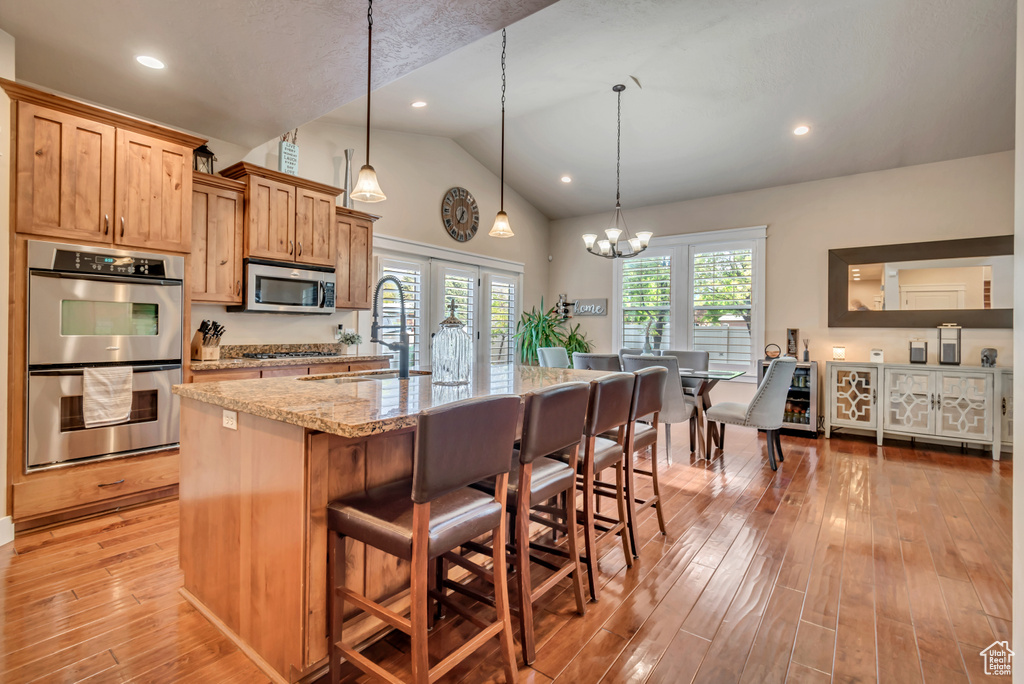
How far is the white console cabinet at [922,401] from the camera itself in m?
4.35

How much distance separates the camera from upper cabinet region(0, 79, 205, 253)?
8.34ft

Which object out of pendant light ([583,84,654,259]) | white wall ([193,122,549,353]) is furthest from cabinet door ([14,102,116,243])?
pendant light ([583,84,654,259])

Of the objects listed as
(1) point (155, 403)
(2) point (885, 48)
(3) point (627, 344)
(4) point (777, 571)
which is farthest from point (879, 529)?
(1) point (155, 403)

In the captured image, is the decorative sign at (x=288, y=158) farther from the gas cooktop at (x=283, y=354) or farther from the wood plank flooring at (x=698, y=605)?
the wood plank flooring at (x=698, y=605)

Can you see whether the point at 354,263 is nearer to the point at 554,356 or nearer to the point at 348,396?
the point at 554,356

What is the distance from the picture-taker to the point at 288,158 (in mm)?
4004

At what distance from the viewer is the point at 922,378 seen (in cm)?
466

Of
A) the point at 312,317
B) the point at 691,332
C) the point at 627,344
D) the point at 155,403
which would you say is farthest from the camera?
the point at 627,344

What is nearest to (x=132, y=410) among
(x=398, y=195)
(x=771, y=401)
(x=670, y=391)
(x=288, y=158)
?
(x=288, y=158)

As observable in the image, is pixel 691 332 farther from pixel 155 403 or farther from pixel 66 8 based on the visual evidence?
pixel 66 8

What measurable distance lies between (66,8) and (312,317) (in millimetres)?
2620

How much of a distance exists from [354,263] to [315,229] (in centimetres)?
52

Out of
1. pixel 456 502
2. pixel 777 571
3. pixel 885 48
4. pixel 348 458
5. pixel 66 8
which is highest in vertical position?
pixel 885 48

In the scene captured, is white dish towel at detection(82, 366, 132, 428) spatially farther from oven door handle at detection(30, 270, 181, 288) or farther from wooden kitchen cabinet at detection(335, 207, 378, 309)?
wooden kitchen cabinet at detection(335, 207, 378, 309)
